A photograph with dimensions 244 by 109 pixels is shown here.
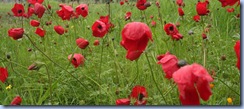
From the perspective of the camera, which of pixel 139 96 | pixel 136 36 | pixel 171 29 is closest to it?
pixel 136 36

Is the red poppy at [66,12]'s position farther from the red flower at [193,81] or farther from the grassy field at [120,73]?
the red flower at [193,81]

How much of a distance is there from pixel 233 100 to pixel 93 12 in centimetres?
193

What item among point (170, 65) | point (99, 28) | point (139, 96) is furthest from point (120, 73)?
point (170, 65)

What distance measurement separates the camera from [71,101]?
100 cm

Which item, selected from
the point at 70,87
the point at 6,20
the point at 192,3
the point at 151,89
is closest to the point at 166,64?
the point at 151,89

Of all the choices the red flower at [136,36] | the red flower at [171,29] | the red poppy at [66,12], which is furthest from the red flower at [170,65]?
the red poppy at [66,12]

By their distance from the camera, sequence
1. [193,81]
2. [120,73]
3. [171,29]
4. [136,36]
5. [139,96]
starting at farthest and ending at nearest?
1. [120,73]
2. [171,29]
3. [139,96]
4. [136,36]
5. [193,81]

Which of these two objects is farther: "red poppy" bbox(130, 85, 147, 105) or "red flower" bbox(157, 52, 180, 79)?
"red poppy" bbox(130, 85, 147, 105)

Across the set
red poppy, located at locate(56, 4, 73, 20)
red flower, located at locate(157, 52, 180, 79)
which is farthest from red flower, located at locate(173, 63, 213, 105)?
red poppy, located at locate(56, 4, 73, 20)

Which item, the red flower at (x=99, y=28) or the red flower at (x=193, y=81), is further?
the red flower at (x=99, y=28)

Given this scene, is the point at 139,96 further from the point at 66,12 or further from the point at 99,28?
the point at 66,12

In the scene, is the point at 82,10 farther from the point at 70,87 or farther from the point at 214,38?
the point at 214,38

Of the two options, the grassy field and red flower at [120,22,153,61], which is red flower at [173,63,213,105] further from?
the grassy field

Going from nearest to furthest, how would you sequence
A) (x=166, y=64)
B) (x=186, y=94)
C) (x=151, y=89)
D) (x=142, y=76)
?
(x=186, y=94) < (x=166, y=64) < (x=151, y=89) < (x=142, y=76)
